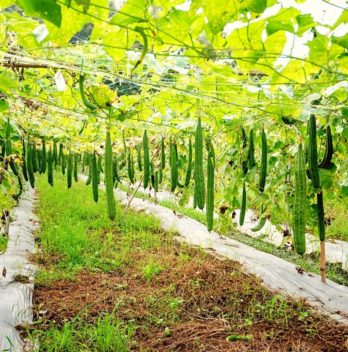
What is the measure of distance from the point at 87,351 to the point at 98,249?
3378 mm

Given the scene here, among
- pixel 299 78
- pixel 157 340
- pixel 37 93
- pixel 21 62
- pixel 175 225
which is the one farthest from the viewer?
pixel 175 225

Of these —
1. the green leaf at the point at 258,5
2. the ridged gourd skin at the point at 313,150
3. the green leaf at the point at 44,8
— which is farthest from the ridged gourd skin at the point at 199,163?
the green leaf at the point at 44,8

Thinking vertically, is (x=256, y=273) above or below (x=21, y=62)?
below

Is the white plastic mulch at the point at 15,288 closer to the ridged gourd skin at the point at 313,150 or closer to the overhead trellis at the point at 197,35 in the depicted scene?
the overhead trellis at the point at 197,35

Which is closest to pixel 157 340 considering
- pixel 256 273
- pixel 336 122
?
pixel 256 273

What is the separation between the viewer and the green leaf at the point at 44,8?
118 centimetres

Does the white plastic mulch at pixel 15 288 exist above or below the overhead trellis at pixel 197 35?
below

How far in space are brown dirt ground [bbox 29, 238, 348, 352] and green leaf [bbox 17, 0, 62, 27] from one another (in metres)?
3.15

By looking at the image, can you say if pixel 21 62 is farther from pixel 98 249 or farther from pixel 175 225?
pixel 175 225

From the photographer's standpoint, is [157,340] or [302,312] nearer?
[157,340]

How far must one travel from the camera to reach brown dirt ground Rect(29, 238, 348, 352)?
12.5 ft

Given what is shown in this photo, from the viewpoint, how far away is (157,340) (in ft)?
12.5

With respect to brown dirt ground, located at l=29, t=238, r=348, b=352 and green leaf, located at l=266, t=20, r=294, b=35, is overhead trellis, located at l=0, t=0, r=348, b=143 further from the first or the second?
brown dirt ground, located at l=29, t=238, r=348, b=352

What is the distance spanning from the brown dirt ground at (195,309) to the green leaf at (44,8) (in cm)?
315
